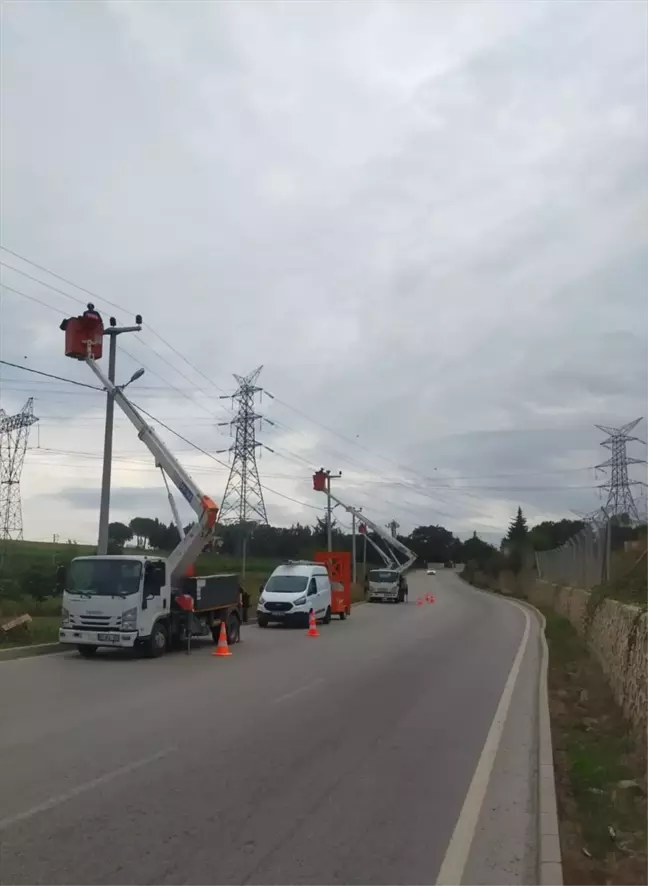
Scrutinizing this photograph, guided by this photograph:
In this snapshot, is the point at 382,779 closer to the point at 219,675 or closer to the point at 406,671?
the point at 219,675

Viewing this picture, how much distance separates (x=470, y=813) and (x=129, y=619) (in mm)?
11709

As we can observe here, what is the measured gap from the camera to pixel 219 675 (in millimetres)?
15648

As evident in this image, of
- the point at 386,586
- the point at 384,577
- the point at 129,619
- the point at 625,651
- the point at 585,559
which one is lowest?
the point at 625,651

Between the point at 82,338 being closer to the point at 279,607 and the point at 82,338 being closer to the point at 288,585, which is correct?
the point at 279,607

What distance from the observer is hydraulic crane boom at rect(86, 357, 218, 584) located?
2084 cm

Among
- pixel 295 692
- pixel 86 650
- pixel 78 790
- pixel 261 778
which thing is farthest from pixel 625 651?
pixel 86 650

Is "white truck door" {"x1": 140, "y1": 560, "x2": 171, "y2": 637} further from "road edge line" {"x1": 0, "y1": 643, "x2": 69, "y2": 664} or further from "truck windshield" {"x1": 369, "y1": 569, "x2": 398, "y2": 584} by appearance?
"truck windshield" {"x1": 369, "y1": 569, "x2": 398, "y2": 584}

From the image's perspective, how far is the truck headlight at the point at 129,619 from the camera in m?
17.7

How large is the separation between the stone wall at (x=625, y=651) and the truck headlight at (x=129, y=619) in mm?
8948

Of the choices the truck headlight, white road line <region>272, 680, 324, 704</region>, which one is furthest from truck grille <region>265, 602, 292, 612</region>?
white road line <region>272, 680, 324, 704</region>

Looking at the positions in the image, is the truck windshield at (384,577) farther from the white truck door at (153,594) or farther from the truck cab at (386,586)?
the white truck door at (153,594)

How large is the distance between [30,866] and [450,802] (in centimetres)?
353

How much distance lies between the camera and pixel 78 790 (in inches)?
283

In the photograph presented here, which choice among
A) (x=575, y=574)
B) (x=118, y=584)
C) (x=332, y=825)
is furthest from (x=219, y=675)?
(x=575, y=574)
